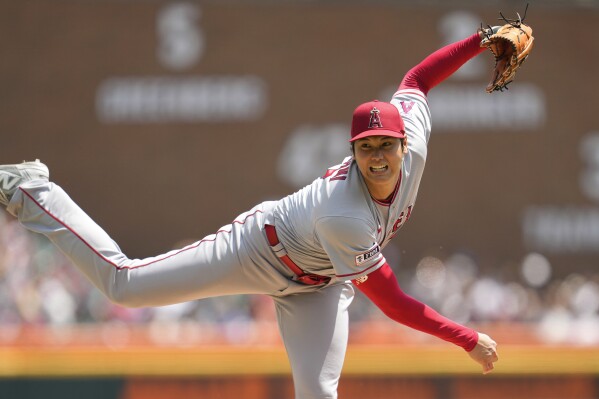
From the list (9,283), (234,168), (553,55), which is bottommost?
(9,283)

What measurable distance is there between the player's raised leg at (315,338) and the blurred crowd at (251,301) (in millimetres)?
3182

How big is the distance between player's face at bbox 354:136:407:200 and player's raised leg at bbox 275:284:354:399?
2.09ft

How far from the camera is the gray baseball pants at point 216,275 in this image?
12.0 ft

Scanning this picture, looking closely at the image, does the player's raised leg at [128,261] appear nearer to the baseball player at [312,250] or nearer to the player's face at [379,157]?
the baseball player at [312,250]

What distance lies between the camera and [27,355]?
5867mm

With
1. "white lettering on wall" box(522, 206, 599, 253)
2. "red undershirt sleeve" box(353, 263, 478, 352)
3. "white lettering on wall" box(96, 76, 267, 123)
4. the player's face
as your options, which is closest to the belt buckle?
"red undershirt sleeve" box(353, 263, 478, 352)

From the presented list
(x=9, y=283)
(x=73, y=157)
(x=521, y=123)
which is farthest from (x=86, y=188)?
(x=521, y=123)

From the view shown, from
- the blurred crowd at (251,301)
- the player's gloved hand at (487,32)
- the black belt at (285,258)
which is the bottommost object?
the blurred crowd at (251,301)

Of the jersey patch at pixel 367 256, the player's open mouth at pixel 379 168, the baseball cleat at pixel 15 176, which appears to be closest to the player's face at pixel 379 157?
the player's open mouth at pixel 379 168

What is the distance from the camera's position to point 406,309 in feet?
11.6

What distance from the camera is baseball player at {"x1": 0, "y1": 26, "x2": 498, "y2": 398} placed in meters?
3.41

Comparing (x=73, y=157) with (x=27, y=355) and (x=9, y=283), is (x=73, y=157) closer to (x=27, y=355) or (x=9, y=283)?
(x=9, y=283)

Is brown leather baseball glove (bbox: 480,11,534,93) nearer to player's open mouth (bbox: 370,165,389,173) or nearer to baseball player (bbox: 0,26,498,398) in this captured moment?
baseball player (bbox: 0,26,498,398)

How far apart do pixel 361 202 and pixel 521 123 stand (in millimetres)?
8100
